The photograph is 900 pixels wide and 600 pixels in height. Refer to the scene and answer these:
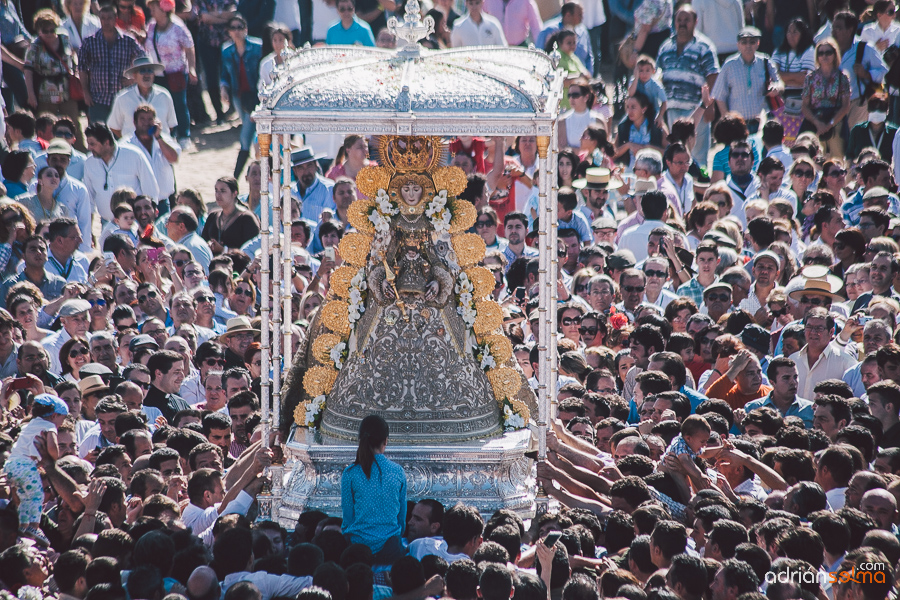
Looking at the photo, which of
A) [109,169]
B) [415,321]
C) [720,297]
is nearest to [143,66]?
[109,169]

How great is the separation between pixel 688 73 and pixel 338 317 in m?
8.96

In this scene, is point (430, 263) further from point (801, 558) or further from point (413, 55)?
point (801, 558)

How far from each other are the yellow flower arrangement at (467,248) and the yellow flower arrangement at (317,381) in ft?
4.13

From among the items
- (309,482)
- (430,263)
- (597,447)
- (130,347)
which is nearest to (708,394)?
(597,447)

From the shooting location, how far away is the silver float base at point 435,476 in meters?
9.03

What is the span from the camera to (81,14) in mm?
17250

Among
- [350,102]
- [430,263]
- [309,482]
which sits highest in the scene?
[350,102]

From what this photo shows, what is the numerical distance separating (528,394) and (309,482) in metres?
1.74

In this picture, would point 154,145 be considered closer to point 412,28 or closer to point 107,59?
point 107,59

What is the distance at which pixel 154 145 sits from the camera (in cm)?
1501

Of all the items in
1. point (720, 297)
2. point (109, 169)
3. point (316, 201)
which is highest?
point (109, 169)

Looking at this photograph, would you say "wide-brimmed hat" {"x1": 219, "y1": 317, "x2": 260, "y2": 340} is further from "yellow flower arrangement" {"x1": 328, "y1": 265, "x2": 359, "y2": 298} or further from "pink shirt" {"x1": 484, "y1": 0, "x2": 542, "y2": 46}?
"pink shirt" {"x1": 484, "y1": 0, "x2": 542, "y2": 46}

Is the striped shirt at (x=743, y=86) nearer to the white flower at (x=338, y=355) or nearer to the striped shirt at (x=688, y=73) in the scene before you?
the striped shirt at (x=688, y=73)

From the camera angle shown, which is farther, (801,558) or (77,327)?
(77,327)
